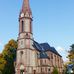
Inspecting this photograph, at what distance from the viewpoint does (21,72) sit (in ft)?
257

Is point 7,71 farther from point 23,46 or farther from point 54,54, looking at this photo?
point 54,54

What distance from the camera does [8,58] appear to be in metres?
84.6

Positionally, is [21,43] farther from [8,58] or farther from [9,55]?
[8,58]

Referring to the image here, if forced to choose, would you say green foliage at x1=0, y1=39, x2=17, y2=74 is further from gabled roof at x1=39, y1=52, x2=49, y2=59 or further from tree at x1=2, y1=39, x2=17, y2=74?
gabled roof at x1=39, y1=52, x2=49, y2=59

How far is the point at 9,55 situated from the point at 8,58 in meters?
0.98

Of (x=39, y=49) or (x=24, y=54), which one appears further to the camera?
(x=39, y=49)

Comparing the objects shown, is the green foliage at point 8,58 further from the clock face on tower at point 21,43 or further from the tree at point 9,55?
the clock face on tower at point 21,43

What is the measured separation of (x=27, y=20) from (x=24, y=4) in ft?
17.8

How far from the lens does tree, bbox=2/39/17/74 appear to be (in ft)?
272

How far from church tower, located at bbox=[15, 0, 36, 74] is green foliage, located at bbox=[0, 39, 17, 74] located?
436cm

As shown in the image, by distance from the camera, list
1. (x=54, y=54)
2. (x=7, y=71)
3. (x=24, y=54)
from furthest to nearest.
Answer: (x=54, y=54)
(x=7, y=71)
(x=24, y=54)

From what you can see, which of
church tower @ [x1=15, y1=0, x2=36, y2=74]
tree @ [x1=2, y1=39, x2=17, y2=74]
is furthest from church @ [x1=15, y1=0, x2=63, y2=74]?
tree @ [x1=2, y1=39, x2=17, y2=74]

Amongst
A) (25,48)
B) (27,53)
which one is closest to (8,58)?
(25,48)

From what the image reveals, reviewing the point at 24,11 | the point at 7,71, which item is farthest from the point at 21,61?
the point at 24,11
